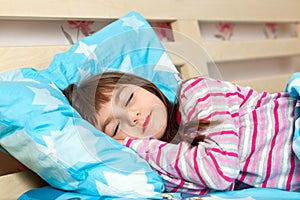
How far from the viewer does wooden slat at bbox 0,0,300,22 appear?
114 centimetres

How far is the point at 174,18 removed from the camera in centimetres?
146

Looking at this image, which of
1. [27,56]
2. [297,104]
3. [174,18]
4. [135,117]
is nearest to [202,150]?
[135,117]

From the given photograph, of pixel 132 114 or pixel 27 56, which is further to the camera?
pixel 27 56

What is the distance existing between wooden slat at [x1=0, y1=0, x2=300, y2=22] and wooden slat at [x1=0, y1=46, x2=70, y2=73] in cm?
8

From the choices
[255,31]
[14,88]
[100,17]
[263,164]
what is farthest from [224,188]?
[255,31]

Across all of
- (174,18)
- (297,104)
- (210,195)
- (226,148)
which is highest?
(174,18)

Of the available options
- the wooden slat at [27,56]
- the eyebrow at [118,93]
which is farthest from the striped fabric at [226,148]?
the wooden slat at [27,56]

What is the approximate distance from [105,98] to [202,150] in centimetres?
23

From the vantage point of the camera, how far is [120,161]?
2.97ft

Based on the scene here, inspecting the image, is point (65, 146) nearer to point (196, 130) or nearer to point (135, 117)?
point (135, 117)

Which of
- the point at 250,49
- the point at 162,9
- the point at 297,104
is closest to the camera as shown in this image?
the point at 297,104

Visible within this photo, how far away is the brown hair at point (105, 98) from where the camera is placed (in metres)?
0.93

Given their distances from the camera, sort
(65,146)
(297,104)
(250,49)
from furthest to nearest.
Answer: (250,49), (297,104), (65,146)

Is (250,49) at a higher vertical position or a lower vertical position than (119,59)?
higher
